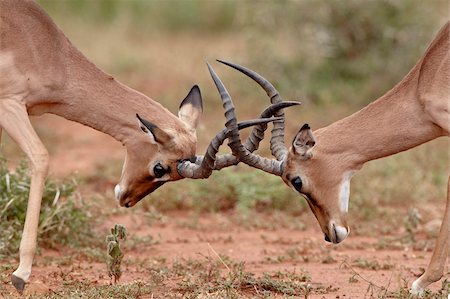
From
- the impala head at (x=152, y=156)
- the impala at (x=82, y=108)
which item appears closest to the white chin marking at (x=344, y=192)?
the impala at (x=82, y=108)

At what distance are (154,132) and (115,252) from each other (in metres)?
0.86

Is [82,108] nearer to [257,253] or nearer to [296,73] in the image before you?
[257,253]

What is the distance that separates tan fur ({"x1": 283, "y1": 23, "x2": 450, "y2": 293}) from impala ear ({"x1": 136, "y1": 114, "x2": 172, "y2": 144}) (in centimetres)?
84

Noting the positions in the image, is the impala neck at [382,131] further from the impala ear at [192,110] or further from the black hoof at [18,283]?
the black hoof at [18,283]

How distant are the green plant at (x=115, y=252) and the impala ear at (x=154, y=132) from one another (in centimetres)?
67

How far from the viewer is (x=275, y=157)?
22.0 ft

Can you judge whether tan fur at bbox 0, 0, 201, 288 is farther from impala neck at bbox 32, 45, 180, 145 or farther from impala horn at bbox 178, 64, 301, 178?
impala horn at bbox 178, 64, 301, 178

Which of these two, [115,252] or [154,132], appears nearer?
[115,252]

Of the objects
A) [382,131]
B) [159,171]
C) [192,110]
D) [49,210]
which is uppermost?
[382,131]

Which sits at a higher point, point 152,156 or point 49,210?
point 152,156

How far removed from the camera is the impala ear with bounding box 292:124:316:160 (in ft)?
21.4

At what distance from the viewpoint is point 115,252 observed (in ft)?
20.5

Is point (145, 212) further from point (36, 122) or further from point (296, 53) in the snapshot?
point (296, 53)

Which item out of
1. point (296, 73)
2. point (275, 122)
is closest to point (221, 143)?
point (275, 122)
